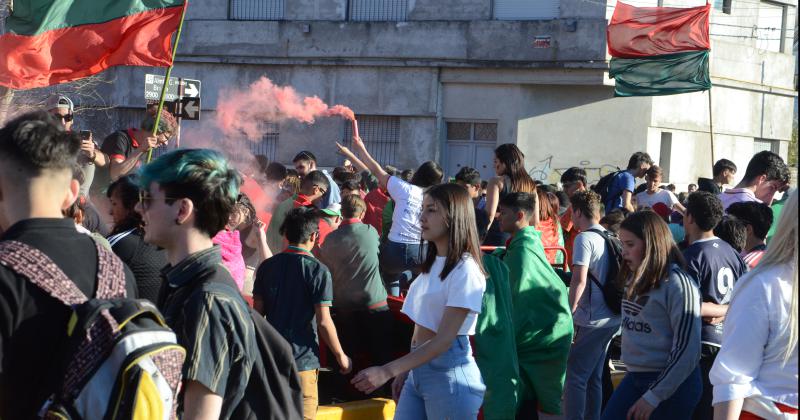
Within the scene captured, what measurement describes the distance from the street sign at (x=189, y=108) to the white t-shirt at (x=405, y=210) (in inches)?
229

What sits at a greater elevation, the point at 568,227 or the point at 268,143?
the point at 268,143

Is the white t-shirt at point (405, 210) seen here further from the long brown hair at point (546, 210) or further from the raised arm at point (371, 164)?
the long brown hair at point (546, 210)

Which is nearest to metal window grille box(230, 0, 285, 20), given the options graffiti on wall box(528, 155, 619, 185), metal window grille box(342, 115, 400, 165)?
metal window grille box(342, 115, 400, 165)

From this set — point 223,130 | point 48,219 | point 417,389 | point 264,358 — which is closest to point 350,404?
point 417,389

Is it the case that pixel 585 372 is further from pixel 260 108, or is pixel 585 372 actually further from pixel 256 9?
pixel 256 9

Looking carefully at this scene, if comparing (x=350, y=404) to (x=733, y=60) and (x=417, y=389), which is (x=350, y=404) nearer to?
(x=417, y=389)

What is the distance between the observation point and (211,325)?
3.23 metres

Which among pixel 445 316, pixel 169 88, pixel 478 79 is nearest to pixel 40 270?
pixel 445 316

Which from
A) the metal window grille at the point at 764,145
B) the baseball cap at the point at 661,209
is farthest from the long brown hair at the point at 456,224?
the metal window grille at the point at 764,145

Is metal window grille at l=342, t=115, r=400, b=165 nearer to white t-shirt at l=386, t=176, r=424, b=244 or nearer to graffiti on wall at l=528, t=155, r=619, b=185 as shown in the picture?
graffiti on wall at l=528, t=155, r=619, b=185

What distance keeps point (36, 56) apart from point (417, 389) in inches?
247

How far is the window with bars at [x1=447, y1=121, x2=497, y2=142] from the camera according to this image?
2622 centimetres

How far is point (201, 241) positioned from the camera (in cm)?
342

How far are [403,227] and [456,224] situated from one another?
4696 millimetres
